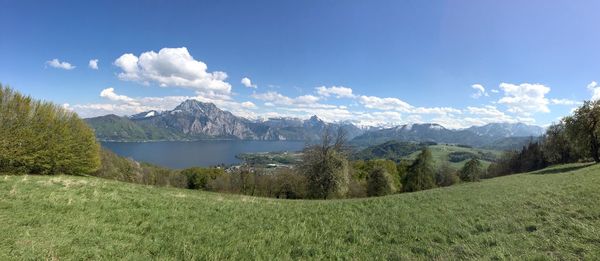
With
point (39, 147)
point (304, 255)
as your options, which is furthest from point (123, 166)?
point (304, 255)

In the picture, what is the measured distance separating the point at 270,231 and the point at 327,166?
113 ft

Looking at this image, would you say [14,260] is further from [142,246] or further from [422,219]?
[422,219]

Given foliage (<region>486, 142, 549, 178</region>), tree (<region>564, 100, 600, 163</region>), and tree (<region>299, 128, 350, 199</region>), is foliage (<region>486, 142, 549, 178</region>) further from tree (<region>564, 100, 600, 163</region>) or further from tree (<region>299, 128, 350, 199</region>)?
tree (<region>299, 128, 350, 199</region>)

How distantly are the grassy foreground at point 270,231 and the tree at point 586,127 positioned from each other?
1566 inches

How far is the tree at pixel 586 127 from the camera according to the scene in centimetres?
4152

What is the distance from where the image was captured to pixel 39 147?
97.0 feet

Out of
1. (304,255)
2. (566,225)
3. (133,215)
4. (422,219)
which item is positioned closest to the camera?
(304,255)

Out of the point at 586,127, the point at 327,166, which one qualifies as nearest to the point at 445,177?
the point at 586,127

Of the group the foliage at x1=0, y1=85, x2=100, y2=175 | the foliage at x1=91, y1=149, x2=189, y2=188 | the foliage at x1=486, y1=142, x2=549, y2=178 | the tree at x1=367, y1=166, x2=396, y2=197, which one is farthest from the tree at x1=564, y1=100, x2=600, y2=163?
the foliage at x1=91, y1=149, x2=189, y2=188

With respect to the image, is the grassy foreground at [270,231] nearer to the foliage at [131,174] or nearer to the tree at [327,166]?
the tree at [327,166]

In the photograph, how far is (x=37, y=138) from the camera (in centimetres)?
2973

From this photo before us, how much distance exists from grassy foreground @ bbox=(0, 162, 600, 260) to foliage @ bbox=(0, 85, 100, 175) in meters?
19.3

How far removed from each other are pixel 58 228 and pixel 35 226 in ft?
2.01

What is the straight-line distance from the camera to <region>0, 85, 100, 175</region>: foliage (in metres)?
26.7
